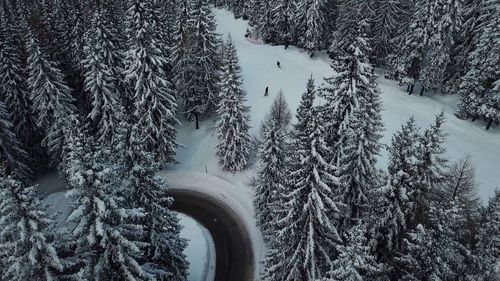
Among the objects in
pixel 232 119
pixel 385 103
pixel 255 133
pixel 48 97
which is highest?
pixel 385 103

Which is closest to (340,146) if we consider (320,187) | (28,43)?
(320,187)

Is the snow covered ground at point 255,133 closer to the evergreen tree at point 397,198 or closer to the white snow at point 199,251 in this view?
the white snow at point 199,251

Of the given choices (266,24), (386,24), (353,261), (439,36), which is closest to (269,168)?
(353,261)

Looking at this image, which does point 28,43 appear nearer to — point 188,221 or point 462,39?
point 188,221

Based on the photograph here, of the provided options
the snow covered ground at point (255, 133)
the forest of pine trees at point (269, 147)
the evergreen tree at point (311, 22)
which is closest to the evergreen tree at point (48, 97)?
the forest of pine trees at point (269, 147)

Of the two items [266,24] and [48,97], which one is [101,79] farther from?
[266,24]
